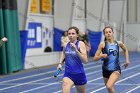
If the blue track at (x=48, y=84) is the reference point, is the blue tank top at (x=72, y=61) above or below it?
above

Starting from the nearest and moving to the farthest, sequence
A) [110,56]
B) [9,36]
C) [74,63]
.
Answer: [74,63], [110,56], [9,36]

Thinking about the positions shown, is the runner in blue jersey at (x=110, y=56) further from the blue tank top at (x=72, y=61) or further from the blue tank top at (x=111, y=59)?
the blue tank top at (x=72, y=61)

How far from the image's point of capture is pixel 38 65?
20.2 metres

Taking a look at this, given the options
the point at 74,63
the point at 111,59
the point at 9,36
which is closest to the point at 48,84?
the point at 9,36

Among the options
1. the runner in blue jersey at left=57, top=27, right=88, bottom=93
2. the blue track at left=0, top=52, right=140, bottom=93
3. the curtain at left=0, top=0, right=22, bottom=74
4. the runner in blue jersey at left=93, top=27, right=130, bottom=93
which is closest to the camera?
the runner in blue jersey at left=57, top=27, right=88, bottom=93

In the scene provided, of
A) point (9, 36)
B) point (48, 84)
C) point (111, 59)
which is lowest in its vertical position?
point (48, 84)

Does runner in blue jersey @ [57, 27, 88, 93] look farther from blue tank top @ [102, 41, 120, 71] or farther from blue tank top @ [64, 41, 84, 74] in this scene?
blue tank top @ [102, 41, 120, 71]

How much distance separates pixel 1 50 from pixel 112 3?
17675mm

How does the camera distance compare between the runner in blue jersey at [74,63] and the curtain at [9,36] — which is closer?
the runner in blue jersey at [74,63]

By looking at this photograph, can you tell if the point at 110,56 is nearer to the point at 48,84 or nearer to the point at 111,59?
the point at 111,59

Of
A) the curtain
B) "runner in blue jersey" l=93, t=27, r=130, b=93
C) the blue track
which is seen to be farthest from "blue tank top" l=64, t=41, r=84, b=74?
the curtain

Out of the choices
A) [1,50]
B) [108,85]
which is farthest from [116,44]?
[1,50]

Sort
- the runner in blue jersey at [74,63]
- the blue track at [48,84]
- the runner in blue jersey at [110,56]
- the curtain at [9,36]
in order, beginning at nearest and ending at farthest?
the runner in blue jersey at [74,63]
the runner in blue jersey at [110,56]
the blue track at [48,84]
the curtain at [9,36]

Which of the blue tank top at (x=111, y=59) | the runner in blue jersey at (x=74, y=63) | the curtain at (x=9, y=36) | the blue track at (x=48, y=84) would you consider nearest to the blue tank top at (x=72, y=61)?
Answer: the runner in blue jersey at (x=74, y=63)
